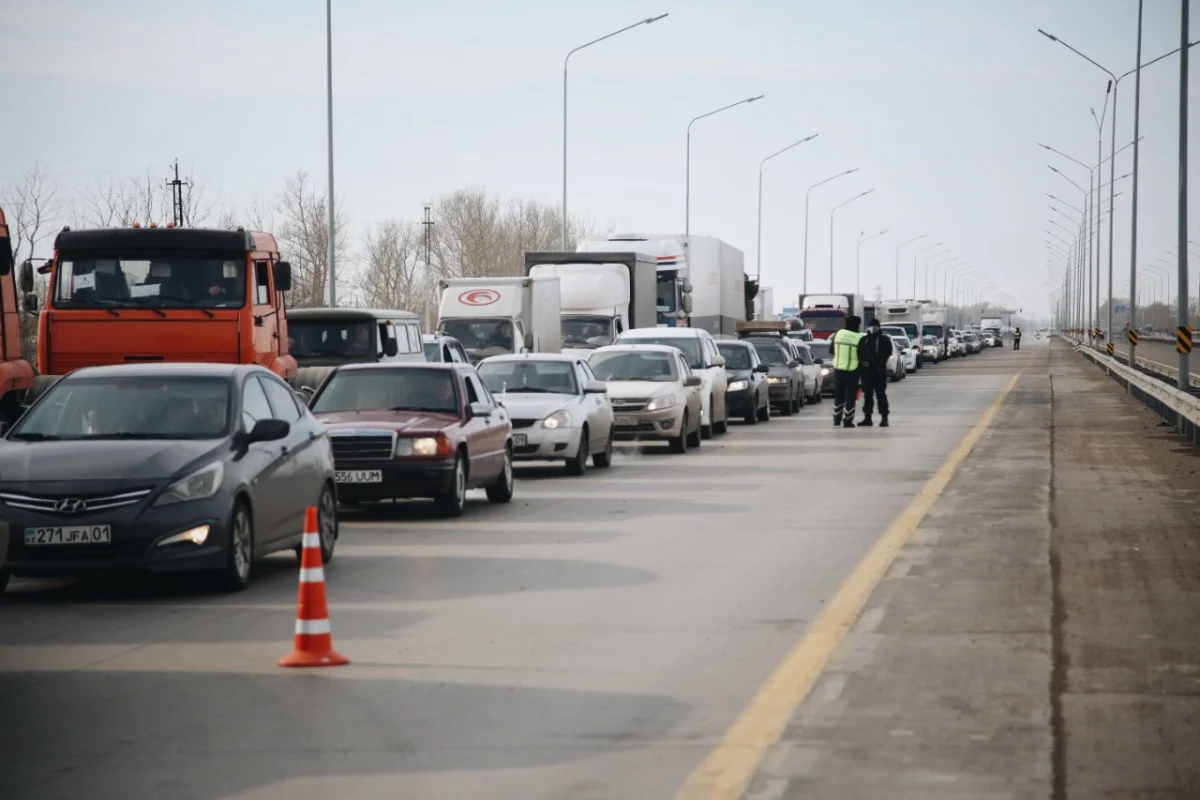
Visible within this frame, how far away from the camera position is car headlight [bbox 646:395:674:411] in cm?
2828

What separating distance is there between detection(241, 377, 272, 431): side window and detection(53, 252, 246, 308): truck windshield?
334 inches

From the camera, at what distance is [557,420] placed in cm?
2344

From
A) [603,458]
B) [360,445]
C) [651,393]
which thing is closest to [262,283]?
[603,458]

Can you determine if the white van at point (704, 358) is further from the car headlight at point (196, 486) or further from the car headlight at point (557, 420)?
the car headlight at point (196, 486)

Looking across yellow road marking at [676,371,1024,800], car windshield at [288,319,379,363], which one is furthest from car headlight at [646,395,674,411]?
yellow road marking at [676,371,1024,800]

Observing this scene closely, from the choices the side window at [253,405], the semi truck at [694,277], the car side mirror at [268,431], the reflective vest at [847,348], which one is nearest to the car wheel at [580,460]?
the side window at [253,405]

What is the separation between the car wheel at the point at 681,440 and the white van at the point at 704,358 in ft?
11.4

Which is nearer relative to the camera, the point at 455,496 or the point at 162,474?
the point at 162,474

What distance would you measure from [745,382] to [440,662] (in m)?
28.0

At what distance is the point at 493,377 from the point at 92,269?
16.6ft

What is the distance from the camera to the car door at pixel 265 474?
1295cm

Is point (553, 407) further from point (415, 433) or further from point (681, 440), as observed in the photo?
point (415, 433)

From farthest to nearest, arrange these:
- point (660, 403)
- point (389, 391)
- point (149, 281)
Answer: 1. point (660, 403)
2. point (149, 281)
3. point (389, 391)

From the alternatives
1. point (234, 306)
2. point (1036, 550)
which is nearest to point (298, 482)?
point (1036, 550)
